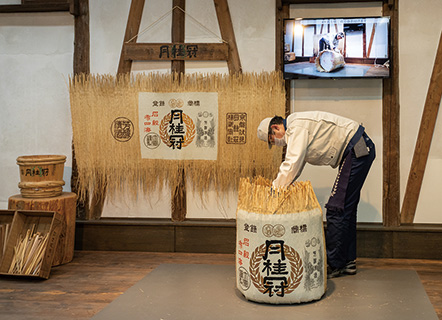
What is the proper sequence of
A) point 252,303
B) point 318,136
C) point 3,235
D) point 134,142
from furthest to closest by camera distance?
point 134,142 → point 3,235 → point 318,136 → point 252,303

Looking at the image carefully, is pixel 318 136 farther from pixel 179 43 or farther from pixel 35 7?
pixel 35 7

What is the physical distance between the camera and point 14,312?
304 centimetres

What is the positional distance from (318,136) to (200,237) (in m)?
1.68

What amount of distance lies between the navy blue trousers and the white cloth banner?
1.43m

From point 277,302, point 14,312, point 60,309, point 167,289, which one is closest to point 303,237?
point 277,302

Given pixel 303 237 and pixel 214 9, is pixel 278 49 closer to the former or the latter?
pixel 214 9

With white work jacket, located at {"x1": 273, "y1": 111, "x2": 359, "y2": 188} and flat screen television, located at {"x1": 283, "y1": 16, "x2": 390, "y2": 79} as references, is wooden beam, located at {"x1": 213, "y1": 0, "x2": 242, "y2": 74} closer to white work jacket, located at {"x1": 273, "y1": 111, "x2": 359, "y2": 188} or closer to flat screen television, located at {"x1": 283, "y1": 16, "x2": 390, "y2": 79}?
flat screen television, located at {"x1": 283, "y1": 16, "x2": 390, "y2": 79}

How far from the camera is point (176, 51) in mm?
4660

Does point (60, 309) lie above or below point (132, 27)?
below

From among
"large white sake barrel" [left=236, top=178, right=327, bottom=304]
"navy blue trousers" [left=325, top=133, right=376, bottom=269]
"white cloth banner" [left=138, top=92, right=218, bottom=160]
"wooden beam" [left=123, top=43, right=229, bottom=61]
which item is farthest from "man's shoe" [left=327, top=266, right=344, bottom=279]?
"wooden beam" [left=123, top=43, right=229, bottom=61]

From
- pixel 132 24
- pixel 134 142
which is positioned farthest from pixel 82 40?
pixel 134 142

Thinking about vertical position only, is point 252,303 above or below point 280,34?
below

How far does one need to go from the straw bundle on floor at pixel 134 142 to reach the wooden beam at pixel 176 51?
7.3 inches

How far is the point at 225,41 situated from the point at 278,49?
533 mm
